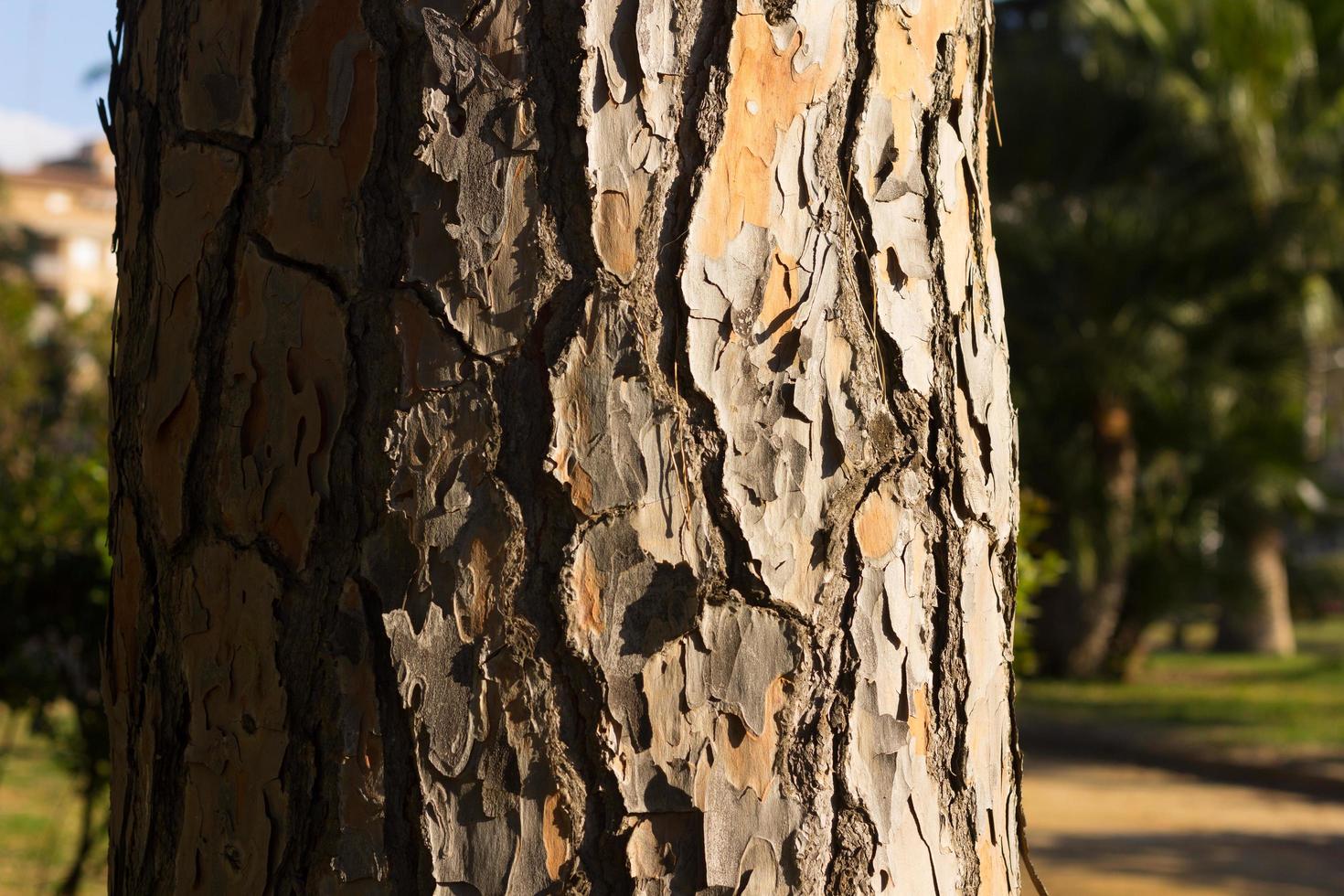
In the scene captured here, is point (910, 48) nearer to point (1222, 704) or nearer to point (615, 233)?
point (615, 233)

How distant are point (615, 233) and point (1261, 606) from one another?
1486cm

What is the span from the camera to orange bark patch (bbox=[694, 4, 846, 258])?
3.78 feet

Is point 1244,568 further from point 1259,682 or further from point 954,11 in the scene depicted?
point 954,11

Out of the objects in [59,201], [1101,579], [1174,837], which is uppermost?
[59,201]

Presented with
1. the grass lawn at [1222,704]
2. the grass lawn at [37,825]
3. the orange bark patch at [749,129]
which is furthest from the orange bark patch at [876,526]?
the grass lawn at [1222,704]

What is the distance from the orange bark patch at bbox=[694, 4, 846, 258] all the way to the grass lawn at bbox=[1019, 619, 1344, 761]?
10106mm

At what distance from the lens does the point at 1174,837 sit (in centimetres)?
792

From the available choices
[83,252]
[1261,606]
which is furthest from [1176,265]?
[83,252]

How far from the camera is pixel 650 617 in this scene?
112 cm

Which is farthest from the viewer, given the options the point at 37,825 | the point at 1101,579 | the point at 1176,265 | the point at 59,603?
the point at 1101,579

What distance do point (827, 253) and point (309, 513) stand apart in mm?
492

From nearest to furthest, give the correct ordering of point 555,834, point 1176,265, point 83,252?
point 555,834, point 1176,265, point 83,252

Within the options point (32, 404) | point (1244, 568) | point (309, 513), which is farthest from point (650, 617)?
point (1244, 568)

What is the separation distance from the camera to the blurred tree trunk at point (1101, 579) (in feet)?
43.0
